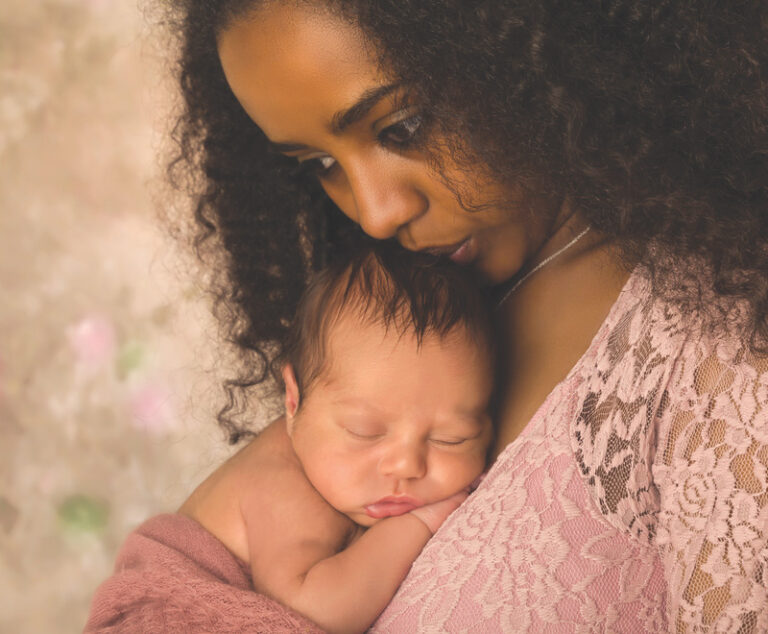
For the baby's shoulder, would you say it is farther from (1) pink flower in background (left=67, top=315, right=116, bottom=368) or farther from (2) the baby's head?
(1) pink flower in background (left=67, top=315, right=116, bottom=368)

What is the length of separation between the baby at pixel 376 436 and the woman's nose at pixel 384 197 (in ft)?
0.35

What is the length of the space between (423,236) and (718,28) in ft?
1.65

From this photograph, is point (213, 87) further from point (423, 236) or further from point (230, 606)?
point (230, 606)

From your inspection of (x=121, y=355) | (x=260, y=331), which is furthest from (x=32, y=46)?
(x=260, y=331)

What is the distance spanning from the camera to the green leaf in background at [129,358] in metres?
2.52

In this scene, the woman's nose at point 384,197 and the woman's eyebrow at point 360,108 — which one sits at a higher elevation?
the woman's eyebrow at point 360,108

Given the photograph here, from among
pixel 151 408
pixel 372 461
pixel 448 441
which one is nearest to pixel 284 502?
pixel 372 461

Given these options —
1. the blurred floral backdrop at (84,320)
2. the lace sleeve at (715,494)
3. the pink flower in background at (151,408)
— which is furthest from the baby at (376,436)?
the pink flower in background at (151,408)

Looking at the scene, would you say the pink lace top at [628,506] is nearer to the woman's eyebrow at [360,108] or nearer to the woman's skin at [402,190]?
the woman's skin at [402,190]

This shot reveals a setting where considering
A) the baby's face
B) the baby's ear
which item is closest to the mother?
the baby's face

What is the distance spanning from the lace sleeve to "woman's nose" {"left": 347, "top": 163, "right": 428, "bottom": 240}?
0.45m

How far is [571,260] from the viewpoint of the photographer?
1.49 metres

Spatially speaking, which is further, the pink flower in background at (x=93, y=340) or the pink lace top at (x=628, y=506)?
the pink flower in background at (x=93, y=340)

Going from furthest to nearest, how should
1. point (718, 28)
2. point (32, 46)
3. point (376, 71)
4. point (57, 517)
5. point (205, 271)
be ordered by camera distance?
1. point (57, 517)
2. point (32, 46)
3. point (205, 271)
4. point (376, 71)
5. point (718, 28)
